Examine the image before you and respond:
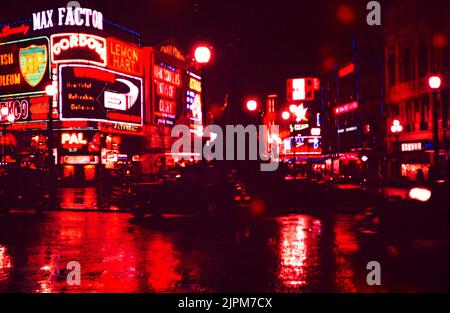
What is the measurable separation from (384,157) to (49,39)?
39.7 meters

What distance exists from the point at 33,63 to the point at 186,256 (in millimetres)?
59762

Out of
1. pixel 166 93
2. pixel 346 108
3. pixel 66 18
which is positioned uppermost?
pixel 66 18

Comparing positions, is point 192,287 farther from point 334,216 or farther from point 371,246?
point 334,216

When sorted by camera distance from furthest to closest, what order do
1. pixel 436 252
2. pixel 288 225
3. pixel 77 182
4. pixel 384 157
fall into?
pixel 77 182
pixel 384 157
pixel 288 225
pixel 436 252

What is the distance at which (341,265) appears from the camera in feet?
35.6

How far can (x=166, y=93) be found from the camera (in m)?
83.8

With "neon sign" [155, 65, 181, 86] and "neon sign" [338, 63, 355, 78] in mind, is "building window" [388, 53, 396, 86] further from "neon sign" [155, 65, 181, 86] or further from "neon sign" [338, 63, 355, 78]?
"neon sign" [155, 65, 181, 86]

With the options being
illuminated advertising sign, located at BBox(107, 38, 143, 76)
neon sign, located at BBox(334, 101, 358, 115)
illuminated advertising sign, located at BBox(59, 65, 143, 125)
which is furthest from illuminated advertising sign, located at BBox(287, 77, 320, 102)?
illuminated advertising sign, located at BBox(59, 65, 143, 125)

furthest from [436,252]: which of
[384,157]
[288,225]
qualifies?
[384,157]

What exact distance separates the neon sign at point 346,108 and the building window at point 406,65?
16.1 m

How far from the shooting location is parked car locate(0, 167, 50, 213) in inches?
1001

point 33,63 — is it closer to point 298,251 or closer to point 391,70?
point 391,70

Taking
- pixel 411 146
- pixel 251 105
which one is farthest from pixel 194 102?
pixel 251 105

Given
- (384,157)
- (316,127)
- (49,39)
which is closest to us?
(384,157)
